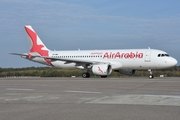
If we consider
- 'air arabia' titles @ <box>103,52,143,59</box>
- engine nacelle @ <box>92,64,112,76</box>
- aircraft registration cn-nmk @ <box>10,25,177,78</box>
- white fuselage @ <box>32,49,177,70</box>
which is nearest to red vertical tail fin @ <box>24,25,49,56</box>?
aircraft registration cn-nmk @ <box>10,25,177,78</box>

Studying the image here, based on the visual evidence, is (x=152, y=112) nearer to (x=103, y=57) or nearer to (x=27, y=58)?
(x=103, y=57)

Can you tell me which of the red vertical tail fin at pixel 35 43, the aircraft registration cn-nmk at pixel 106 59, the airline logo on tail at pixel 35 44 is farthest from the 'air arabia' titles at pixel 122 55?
the red vertical tail fin at pixel 35 43

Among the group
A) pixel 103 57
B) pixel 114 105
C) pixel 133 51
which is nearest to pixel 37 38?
pixel 103 57

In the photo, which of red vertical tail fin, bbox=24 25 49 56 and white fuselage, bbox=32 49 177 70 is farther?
red vertical tail fin, bbox=24 25 49 56

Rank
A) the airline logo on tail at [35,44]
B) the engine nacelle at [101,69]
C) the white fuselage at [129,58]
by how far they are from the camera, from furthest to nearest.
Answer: the airline logo on tail at [35,44], the engine nacelle at [101,69], the white fuselage at [129,58]

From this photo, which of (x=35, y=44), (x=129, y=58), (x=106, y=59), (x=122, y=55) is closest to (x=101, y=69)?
(x=106, y=59)

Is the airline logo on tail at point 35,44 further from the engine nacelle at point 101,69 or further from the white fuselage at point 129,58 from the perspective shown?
the engine nacelle at point 101,69

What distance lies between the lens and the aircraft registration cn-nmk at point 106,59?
32594 millimetres

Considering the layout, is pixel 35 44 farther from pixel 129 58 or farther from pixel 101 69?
pixel 129 58

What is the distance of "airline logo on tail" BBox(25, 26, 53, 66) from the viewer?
40.6m

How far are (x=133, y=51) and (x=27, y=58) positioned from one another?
542 inches

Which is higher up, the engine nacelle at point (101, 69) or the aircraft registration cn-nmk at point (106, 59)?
the aircraft registration cn-nmk at point (106, 59)

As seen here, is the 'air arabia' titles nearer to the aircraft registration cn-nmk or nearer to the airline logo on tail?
the aircraft registration cn-nmk

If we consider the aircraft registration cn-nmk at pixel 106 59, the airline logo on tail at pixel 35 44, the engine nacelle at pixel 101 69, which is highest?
the airline logo on tail at pixel 35 44
